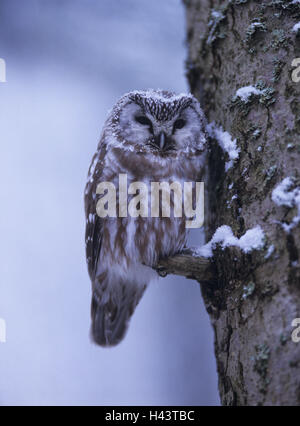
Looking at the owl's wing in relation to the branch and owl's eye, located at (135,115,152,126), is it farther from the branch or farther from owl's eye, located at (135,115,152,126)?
the branch

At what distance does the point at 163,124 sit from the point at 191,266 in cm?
73

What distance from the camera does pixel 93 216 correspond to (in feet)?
6.66

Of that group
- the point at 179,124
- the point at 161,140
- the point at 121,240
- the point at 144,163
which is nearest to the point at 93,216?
the point at 121,240

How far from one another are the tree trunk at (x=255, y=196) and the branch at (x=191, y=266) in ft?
0.13

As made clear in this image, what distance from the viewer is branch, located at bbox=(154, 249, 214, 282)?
61.4 inches

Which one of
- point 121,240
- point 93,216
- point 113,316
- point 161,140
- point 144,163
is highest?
point 161,140

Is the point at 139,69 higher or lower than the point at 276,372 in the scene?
higher

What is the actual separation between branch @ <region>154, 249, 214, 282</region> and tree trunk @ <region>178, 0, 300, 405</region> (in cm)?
4

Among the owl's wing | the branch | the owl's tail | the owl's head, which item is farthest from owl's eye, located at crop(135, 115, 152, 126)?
Answer: the owl's tail

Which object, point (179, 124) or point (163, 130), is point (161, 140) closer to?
point (163, 130)
